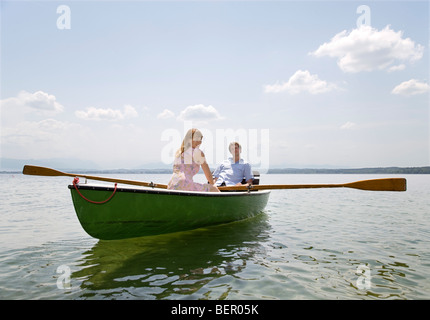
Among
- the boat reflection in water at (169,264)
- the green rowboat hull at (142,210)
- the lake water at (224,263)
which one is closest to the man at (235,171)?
the lake water at (224,263)

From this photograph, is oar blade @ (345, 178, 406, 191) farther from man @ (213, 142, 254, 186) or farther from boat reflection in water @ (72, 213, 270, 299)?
man @ (213, 142, 254, 186)

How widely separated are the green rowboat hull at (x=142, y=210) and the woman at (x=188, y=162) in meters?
0.36

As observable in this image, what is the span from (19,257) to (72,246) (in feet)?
2.59

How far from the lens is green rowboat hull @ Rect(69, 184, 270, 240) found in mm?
4250

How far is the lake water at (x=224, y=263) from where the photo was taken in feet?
10.2

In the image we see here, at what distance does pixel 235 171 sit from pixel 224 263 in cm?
379

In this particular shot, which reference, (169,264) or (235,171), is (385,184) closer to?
(235,171)

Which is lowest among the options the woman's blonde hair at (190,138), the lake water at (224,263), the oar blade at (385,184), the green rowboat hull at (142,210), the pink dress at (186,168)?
the lake water at (224,263)

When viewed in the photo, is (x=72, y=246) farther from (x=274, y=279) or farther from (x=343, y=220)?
(x=343, y=220)

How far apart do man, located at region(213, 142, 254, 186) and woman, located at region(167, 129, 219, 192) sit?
230 centimetres

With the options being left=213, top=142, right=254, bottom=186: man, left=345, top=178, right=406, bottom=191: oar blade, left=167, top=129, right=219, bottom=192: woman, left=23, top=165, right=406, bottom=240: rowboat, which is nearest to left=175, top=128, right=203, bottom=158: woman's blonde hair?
left=167, top=129, right=219, bottom=192: woman

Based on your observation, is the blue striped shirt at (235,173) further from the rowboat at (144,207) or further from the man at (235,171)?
the rowboat at (144,207)
